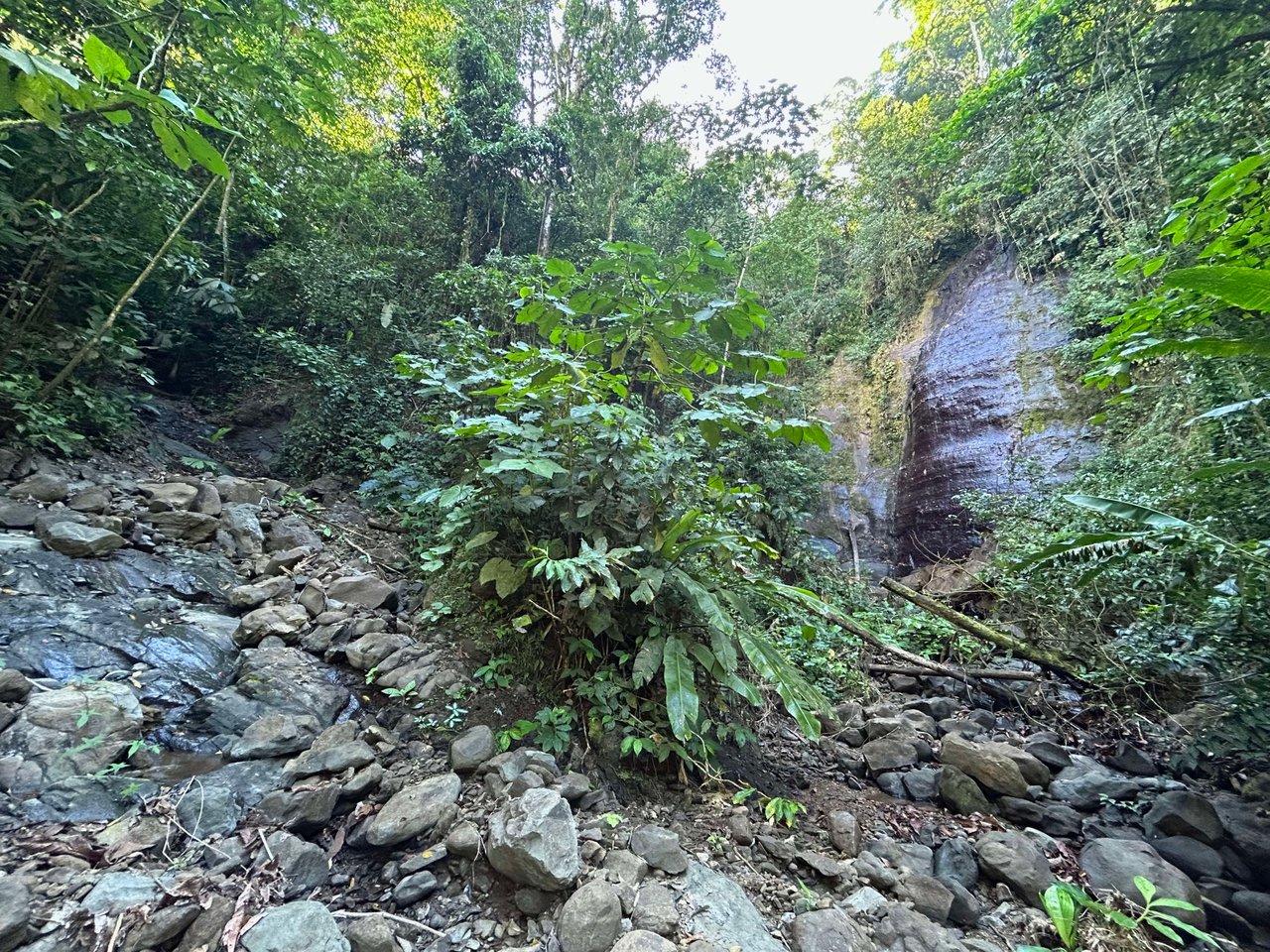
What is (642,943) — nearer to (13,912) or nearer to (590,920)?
(590,920)

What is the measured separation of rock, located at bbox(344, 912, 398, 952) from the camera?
52.8 inches

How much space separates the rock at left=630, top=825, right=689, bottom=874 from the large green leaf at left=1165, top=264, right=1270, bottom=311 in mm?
2645

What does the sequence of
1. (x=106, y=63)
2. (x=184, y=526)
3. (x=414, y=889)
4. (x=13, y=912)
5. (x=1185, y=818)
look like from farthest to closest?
(x=184, y=526)
(x=1185, y=818)
(x=414, y=889)
(x=13, y=912)
(x=106, y=63)

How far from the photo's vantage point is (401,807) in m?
1.76

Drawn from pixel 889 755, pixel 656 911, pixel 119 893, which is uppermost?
pixel 119 893

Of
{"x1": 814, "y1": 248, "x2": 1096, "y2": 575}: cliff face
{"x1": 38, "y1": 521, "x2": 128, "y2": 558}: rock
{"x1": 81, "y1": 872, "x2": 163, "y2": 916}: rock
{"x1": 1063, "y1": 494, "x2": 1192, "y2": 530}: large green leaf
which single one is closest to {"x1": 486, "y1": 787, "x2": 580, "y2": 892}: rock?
{"x1": 81, "y1": 872, "x2": 163, "y2": 916}: rock

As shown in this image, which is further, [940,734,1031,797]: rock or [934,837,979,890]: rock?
[940,734,1031,797]: rock

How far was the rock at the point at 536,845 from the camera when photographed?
5.05ft

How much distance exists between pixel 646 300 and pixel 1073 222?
9976mm

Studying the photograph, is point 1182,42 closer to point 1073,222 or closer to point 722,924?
point 1073,222

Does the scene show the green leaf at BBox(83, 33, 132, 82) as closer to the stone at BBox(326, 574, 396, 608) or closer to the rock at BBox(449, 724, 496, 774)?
the rock at BBox(449, 724, 496, 774)

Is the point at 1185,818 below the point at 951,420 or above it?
below

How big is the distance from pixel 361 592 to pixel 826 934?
3.02m

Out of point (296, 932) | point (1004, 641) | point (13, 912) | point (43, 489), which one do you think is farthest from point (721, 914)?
point (43, 489)
